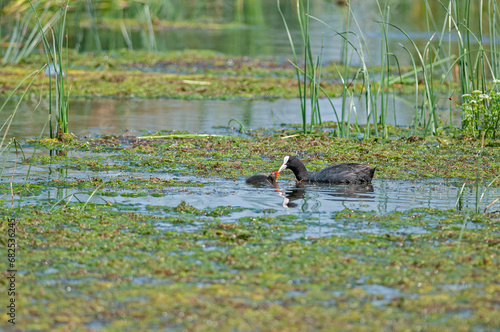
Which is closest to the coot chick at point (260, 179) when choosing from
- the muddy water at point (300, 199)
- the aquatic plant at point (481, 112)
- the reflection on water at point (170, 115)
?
the muddy water at point (300, 199)

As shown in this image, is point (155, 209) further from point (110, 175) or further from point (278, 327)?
point (278, 327)

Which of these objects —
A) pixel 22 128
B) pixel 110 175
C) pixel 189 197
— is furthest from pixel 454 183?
pixel 22 128

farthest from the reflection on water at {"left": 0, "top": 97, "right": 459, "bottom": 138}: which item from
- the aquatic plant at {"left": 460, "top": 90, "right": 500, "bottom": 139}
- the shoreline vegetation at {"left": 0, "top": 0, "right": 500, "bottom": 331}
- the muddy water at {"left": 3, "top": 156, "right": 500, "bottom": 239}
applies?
the muddy water at {"left": 3, "top": 156, "right": 500, "bottom": 239}

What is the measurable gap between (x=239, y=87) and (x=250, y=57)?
5.33m

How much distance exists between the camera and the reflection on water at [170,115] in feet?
42.0

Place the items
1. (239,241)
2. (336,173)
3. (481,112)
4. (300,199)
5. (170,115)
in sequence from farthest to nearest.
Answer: (170,115) < (481,112) < (336,173) < (300,199) < (239,241)

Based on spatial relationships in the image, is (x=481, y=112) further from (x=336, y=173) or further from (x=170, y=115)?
(x=170, y=115)

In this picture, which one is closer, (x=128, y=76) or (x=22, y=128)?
(x=22, y=128)

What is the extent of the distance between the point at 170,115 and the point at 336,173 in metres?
6.15

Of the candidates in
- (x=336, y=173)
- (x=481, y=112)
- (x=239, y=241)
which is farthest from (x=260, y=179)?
(x=481, y=112)

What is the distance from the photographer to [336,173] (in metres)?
8.78

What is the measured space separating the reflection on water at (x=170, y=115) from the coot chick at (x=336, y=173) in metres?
3.27

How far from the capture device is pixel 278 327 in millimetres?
4547

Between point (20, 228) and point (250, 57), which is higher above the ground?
point (250, 57)
